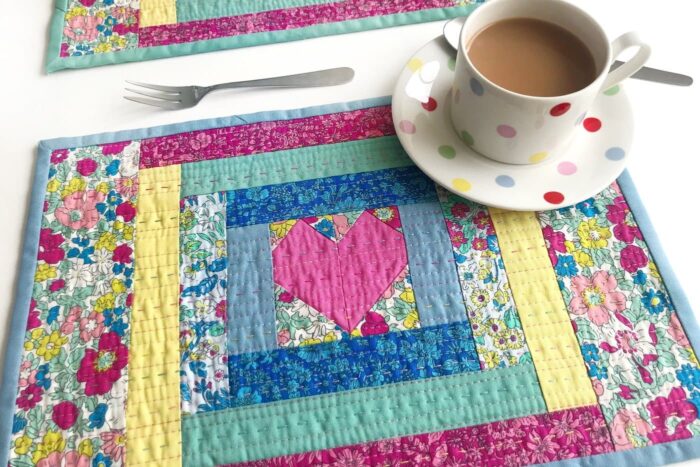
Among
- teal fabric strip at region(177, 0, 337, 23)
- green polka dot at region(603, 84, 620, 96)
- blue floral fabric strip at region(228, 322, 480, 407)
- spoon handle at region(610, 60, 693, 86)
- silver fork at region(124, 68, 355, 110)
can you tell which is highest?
teal fabric strip at region(177, 0, 337, 23)

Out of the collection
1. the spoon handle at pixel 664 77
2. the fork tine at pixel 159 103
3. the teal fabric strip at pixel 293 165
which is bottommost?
the teal fabric strip at pixel 293 165

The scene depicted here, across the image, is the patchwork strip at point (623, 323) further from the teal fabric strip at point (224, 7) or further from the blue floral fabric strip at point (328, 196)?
the teal fabric strip at point (224, 7)

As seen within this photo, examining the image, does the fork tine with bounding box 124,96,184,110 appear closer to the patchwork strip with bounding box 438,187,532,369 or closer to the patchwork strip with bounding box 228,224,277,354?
the patchwork strip with bounding box 228,224,277,354

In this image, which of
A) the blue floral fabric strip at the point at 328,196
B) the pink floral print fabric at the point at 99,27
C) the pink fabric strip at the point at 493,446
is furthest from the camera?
the pink floral print fabric at the point at 99,27

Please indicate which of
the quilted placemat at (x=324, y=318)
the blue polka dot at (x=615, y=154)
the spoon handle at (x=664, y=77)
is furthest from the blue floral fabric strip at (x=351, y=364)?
the spoon handle at (x=664, y=77)

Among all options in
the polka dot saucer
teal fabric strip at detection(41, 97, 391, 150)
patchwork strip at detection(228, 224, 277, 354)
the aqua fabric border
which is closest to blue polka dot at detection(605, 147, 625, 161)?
the polka dot saucer

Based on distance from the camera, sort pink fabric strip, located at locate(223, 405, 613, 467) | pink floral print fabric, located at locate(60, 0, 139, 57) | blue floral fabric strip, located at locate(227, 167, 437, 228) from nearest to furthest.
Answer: pink fabric strip, located at locate(223, 405, 613, 467) < blue floral fabric strip, located at locate(227, 167, 437, 228) < pink floral print fabric, located at locate(60, 0, 139, 57)

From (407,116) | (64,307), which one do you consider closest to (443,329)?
(407,116)

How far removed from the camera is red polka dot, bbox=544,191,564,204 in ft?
1.63

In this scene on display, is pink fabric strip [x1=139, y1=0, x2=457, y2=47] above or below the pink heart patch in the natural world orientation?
above

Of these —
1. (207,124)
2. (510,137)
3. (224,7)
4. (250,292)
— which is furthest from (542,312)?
(224,7)

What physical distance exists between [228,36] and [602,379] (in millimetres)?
526

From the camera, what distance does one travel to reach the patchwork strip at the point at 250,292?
48 centimetres

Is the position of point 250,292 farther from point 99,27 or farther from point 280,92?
point 99,27
